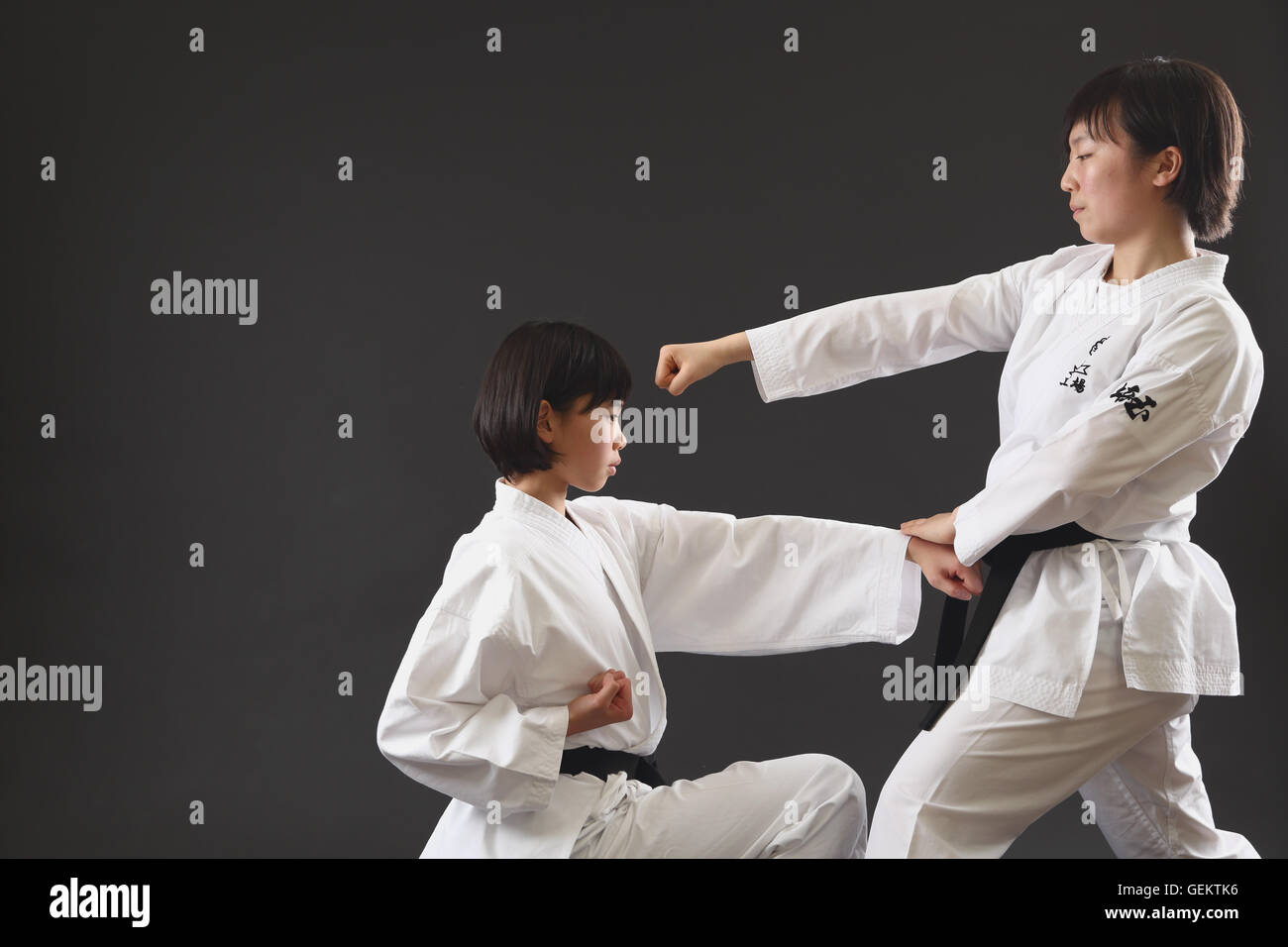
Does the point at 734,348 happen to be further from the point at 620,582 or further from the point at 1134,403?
the point at 1134,403

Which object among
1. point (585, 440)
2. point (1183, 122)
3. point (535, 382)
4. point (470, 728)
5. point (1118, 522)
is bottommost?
point (470, 728)

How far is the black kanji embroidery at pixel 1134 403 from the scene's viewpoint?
2102 mm

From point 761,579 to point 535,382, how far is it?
0.66 m

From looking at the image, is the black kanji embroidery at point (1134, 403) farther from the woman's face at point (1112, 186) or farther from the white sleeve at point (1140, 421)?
the woman's face at point (1112, 186)

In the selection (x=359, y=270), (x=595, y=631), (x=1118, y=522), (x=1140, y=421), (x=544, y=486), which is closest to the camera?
(x=1140, y=421)

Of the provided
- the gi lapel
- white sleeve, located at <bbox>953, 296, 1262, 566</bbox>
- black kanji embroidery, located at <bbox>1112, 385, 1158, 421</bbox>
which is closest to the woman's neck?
white sleeve, located at <bbox>953, 296, 1262, 566</bbox>

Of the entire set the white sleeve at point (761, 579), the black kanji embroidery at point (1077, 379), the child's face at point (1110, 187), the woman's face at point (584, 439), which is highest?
the child's face at point (1110, 187)

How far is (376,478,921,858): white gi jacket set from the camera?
211 cm

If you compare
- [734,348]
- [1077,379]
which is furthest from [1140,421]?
[734,348]

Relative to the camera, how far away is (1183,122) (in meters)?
2.22

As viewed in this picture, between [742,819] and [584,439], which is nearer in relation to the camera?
[742,819]

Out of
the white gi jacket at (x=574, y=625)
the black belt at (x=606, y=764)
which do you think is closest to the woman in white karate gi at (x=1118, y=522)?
the white gi jacket at (x=574, y=625)

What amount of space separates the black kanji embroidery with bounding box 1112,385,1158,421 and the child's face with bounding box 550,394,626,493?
948 millimetres

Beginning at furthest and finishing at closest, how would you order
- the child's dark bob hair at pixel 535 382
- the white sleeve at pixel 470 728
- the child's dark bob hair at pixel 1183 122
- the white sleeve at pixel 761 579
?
the white sleeve at pixel 761 579 → the child's dark bob hair at pixel 535 382 → the child's dark bob hair at pixel 1183 122 → the white sleeve at pixel 470 728
